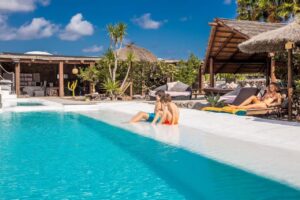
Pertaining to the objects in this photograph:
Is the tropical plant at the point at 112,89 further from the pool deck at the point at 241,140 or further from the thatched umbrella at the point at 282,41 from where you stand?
the thatched umbrella at the point at 282,41

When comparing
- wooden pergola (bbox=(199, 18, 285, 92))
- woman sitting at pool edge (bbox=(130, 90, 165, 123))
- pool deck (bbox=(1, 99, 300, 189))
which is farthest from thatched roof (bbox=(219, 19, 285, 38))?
woman sitting at pool edge (bbox=(130, 90, 165, 123))

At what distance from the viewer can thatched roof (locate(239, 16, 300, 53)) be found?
802cm

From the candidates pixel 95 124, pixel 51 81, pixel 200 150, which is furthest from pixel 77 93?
pixel 200 150

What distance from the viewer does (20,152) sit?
5.61m

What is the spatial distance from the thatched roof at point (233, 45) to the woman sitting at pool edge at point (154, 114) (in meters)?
5.16

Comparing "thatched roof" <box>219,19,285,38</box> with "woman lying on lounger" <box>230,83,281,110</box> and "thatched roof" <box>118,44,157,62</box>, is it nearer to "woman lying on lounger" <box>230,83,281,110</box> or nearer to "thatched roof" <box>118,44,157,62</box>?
Result: "woman lying on lounger" <box>230,83,281,110</box>

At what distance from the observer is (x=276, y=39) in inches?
328

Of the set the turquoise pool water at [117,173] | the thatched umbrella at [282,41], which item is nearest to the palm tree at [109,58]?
the thatched umbrella at [282,41]

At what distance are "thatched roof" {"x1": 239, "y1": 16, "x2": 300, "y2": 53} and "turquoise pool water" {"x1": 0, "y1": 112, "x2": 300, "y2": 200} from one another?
3.92 m

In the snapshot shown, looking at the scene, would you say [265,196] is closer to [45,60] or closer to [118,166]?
[118,166]

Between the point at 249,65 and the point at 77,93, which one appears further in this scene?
the point at 77,93

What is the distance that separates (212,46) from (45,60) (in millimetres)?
11646

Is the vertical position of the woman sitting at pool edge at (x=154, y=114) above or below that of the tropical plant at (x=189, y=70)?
below

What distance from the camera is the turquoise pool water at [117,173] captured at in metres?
3.44
